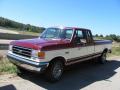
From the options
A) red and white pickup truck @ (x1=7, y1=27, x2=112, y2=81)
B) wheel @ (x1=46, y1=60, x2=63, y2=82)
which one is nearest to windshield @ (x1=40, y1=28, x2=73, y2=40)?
red and white pickup truck @ (x1=7, y1=27, x2=112, y2=81)

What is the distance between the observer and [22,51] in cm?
705

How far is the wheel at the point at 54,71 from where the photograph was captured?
23.1 ft

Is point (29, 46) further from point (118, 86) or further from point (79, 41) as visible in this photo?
point (118, 86)

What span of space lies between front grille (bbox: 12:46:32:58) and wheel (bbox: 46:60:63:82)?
2.74ft

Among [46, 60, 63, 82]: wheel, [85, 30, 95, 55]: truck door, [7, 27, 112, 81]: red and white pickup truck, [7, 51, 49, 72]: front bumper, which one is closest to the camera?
[7, 51, 49, 72]: front bumper

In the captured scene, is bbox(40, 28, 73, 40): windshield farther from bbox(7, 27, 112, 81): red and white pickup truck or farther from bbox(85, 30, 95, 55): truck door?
bbox(85, 30, 95, 55): truck door

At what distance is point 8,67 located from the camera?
8.41 metres

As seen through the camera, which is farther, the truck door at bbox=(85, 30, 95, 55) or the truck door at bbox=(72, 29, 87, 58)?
the truck door at bbox=(85, 30, 95, 55)

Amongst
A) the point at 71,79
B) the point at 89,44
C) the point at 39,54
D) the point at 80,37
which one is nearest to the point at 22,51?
the point at 39,54

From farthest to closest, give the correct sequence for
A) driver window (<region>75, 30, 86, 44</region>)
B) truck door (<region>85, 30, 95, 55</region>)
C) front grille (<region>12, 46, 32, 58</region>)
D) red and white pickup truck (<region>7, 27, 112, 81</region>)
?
truck door (<region>85, 30, 95, 55</region>) < driver window (<region>75, 30, 86, 44</region>) < front grille (<region>12, 46, 32, 58</region>) < red and white pickup truck (<region>7, 27, 112, 81</region>)

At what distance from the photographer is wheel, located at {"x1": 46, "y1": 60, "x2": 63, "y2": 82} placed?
7.04m

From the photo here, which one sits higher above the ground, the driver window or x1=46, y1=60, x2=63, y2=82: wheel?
the driver window

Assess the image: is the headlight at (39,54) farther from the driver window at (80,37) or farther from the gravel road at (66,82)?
the driver window at (80,37)

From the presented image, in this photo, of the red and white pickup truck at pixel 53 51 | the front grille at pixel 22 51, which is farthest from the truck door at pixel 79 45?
the front grille at pixel 22 51
